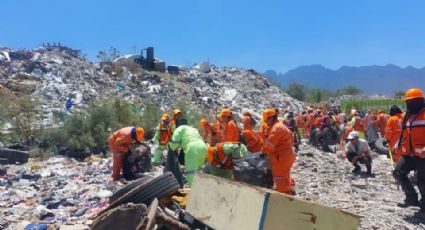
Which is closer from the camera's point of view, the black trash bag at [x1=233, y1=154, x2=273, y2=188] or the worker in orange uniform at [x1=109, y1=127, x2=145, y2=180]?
the black trash bag at [x1=233, y1=154, x2=273, y2=188]

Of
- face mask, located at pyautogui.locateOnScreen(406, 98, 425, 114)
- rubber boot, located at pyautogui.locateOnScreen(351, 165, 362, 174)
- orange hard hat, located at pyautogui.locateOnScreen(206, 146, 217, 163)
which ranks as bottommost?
rubber boot, located at pyautogui.locateOnScreen(351, 165, 362, 174)

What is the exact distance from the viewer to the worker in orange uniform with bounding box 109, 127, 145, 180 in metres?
7.65

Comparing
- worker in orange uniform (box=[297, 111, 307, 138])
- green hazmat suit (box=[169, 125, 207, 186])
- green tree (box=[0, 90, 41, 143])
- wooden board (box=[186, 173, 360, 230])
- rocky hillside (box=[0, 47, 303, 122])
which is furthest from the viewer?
rocky hillside (box=[0, 47, 303, 122])

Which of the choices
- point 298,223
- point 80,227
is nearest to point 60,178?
point 80,227

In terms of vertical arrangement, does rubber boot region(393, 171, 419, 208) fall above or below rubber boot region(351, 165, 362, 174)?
above

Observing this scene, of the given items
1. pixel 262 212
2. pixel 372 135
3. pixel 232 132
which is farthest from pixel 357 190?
pixel 372 135

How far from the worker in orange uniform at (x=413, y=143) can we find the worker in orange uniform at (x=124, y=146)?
408 cm

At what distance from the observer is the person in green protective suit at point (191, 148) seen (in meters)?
6.80

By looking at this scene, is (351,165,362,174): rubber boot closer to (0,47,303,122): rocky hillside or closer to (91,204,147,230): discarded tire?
(91,204,147,230): discarded tire

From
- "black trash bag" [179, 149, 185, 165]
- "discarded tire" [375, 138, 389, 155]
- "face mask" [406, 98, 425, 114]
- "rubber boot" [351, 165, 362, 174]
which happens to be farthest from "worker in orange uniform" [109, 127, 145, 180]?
"discarded tire" [375, 138, 389, 155]

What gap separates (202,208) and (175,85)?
79.1ft

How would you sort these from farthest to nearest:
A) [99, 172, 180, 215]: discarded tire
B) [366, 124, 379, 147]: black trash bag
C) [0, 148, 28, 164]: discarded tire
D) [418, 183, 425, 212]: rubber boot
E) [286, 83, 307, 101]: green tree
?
[286, 83, 307, 101]: green tree
[366, 124, 379, 147]: black trash bag
[0, 148, 28, 164]: discarded tire
[418, 183, 425, 212]: rubber boot
[99, 172, 180, 215]: discarded tire

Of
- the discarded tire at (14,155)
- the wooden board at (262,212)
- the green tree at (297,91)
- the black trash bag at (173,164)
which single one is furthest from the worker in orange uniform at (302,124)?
the green tree at (297,91)

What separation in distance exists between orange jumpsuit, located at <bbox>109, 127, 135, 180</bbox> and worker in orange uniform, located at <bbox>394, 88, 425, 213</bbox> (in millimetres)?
4184
